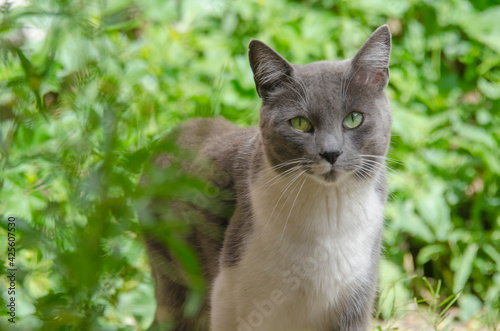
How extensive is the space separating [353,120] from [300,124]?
0.17 m

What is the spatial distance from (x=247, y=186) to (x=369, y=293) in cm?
59

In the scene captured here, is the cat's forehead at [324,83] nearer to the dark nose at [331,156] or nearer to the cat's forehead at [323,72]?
the cat's forehead at [323,72]

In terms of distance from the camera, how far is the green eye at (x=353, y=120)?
5.85 feet

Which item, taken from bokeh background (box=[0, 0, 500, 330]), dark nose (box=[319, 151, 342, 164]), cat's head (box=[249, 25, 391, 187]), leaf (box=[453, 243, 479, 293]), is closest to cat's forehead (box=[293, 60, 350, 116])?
cat's head (box=[249, 25, 391, 187])

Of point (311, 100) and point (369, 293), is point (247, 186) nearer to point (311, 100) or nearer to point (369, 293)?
point (311, 100)

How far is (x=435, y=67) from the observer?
328 cm

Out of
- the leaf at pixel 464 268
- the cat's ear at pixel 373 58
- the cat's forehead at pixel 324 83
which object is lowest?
the leaf at pixel 464 268

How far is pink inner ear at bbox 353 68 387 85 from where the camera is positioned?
5.99ft

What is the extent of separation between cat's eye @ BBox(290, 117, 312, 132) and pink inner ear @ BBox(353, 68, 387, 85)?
218 mm

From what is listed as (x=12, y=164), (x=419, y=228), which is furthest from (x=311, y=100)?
(x=419, y=228)

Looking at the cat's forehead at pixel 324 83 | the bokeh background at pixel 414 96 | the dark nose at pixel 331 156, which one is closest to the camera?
the dark nose at pixel 331 156

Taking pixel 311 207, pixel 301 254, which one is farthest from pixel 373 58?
pixel 301 254

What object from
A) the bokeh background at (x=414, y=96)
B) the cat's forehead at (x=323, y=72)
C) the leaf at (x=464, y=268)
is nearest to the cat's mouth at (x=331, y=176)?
the cat's forehead at (x=323, y=72)

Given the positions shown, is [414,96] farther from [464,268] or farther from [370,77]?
[370,77]
